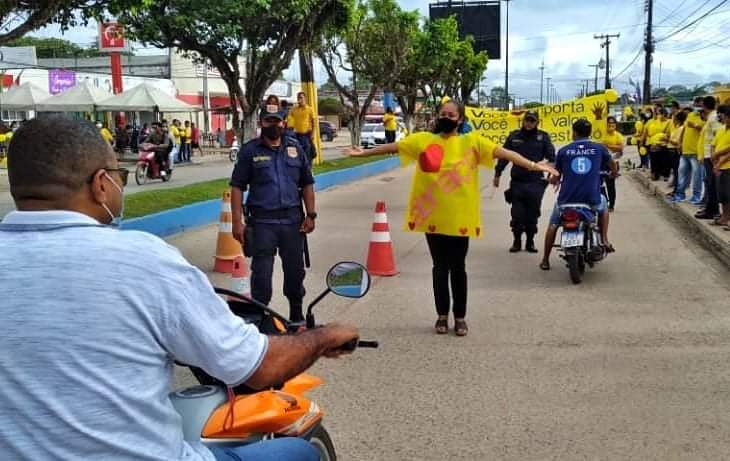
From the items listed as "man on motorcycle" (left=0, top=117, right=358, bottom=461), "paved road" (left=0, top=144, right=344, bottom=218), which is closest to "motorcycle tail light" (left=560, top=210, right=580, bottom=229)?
"man on motorcycle" (left=0, top=117, right=358, bottom=461)

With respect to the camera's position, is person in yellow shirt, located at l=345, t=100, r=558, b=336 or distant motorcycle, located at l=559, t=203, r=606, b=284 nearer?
person in yellow shirt, located at l=345, t=100, r=558, b=336

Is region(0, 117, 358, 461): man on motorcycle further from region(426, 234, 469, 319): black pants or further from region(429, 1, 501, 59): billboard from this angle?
region(429, 1, 501, 59): billboard

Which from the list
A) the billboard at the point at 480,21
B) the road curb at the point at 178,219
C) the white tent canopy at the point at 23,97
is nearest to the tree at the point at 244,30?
the road curb at the point at 178,219

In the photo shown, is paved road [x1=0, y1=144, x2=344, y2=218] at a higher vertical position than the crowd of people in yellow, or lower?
lower

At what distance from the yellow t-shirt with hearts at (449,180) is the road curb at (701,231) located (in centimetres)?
450

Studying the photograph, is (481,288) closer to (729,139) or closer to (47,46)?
(729,139)

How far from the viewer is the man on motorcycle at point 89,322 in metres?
1.72

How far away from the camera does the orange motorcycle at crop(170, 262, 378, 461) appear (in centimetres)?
217

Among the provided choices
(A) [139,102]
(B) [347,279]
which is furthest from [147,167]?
(B) [347,279]

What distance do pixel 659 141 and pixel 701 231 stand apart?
266 inches

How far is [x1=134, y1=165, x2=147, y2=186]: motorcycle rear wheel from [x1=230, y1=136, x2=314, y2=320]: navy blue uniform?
1529 centimetres

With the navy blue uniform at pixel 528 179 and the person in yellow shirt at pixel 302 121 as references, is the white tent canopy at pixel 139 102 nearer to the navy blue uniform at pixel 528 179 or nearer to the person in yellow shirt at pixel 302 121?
the person in yellow shirt at pixel 302 121

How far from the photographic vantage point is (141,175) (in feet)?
68.4

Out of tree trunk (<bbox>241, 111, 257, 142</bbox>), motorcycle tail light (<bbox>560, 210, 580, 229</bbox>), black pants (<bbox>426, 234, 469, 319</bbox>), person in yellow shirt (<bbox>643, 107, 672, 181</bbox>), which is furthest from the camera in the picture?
tree trunk (<bbox>241, 111, 257, 142</bbox>)
